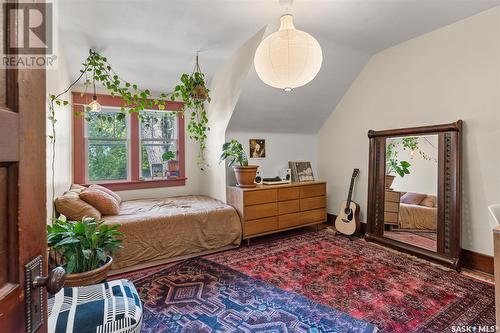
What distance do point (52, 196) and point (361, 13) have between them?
126 inches

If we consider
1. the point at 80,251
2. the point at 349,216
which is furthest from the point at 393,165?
the point at 80,251

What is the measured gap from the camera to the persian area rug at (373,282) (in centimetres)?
187

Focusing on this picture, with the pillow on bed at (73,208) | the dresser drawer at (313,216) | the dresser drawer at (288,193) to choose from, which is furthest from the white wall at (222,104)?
the pillow on bed at (73,208)

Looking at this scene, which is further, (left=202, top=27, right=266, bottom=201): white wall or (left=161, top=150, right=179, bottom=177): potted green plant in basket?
(left=161, top=150, right=179, bottom=177): potted green plant in basket

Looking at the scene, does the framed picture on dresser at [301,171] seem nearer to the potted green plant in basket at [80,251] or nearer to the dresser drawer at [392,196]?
the dresser drawer at [392,196]

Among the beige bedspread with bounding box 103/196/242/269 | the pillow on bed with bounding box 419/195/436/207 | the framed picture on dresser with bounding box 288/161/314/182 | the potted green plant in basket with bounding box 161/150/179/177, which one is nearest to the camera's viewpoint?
the beige bedspread with bounding box 103/196/242/269

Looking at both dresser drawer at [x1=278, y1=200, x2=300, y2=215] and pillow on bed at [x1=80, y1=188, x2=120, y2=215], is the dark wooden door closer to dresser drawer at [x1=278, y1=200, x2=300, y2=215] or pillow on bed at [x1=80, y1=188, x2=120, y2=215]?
pillow on bed at [x1=80, y1=188, x2=120, y2=215]

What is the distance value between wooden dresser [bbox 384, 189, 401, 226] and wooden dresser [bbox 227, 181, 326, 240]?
91 centimetres

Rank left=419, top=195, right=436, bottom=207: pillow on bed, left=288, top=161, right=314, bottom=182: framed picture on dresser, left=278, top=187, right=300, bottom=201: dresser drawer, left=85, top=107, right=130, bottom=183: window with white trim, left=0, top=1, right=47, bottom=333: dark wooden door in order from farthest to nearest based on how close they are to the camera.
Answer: left=288, top=161, right=314, bottom=182: framed picture on dresser, left=85, top=107, right=130, bottom=183: window with white trim, left=278, top=187, right=300, bottom=201: dresser drawer, left=419, top=195, right=436, bottom=207: pillow on bed, left=0, top=1, right=47, bottom=333: dark wooden door

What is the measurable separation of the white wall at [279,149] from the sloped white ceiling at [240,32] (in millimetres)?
193

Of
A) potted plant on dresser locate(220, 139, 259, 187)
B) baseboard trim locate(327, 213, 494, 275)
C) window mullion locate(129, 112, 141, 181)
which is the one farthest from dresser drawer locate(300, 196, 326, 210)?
window mullion locate(129, 112, 141, 181)

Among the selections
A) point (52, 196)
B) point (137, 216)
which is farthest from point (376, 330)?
point (52, 196)

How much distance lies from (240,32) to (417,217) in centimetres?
281

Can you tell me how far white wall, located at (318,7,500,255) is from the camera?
8.26 ft
